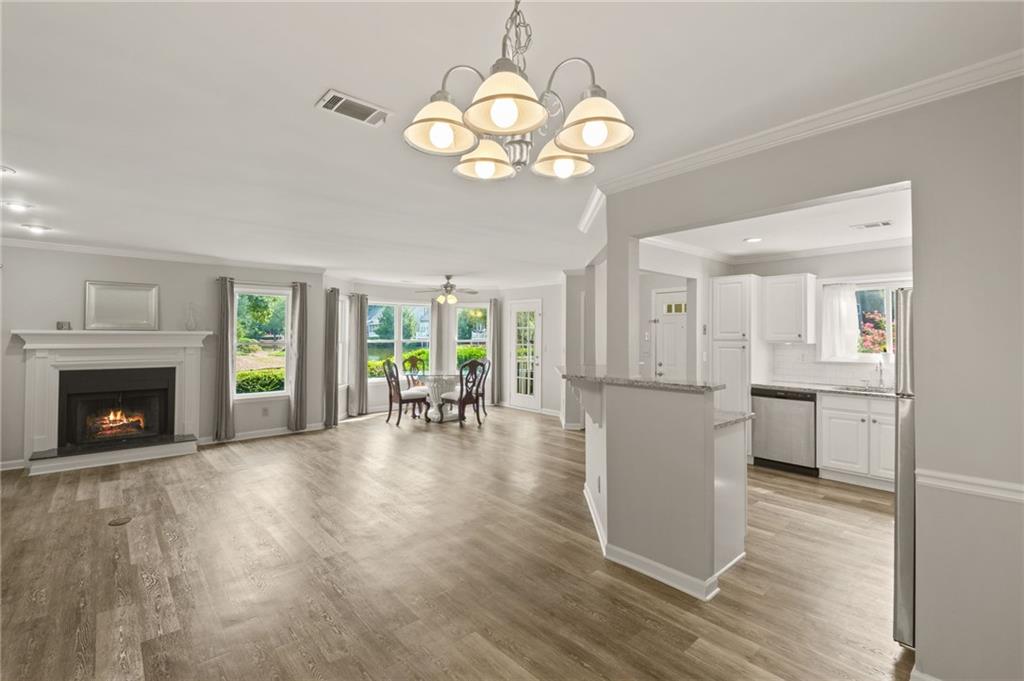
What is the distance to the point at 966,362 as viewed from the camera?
1913 millimetres

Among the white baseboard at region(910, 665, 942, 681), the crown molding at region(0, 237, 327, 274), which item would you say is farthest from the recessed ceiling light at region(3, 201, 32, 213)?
the white baseboard at region(910, 665, 942, 681)

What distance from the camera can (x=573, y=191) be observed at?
11.0 feet

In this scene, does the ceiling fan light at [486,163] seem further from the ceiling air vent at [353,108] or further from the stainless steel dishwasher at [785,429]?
the stainless steel dishwasher at [785,429]

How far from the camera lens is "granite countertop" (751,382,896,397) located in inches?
185

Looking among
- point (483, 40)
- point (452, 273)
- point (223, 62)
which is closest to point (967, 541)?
point (483, 40)

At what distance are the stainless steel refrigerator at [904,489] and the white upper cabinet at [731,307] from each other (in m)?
3.29

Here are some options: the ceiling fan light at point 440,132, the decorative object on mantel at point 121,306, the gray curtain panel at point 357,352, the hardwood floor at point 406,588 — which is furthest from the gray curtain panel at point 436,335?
the ceiling fan light at point 440,132

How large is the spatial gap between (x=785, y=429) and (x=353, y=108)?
5.35 metres

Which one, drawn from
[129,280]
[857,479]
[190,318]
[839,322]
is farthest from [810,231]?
[129,280]

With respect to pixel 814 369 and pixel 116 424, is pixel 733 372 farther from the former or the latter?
pixel 116 424

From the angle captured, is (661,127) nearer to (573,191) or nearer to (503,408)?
(573,191)

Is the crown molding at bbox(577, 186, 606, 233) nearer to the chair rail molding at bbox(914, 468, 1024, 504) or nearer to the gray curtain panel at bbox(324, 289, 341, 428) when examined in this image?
the chair rail molding at bbox(914, 468, 1024, 504)

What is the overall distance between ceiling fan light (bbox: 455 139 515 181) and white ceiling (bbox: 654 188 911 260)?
7.41 ft

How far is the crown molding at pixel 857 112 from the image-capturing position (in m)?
1.80
